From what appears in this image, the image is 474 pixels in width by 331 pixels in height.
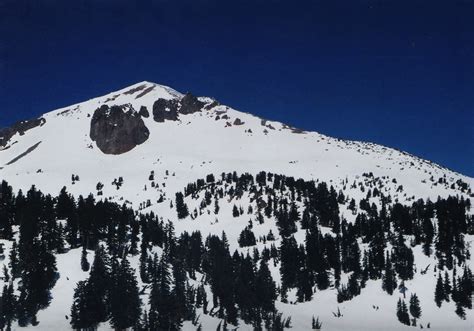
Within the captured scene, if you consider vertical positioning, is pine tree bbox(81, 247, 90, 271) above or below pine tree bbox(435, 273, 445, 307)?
above

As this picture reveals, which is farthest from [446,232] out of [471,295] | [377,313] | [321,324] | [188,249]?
[188,249]

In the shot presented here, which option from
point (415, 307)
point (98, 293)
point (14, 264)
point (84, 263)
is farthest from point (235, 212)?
point (98, 293)

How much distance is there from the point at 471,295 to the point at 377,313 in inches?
923

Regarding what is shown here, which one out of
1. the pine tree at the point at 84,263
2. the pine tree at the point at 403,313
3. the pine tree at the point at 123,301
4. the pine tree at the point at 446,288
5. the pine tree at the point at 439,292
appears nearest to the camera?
the pine tree at the point at 123,301

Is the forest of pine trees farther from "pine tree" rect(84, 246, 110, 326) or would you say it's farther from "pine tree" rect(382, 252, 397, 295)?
"pine tree" rect(382, 252, 397, 295)

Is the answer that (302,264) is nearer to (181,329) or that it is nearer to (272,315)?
(272,315)

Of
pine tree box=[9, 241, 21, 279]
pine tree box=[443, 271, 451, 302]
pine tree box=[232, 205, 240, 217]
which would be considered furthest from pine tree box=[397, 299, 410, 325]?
pine tree box=[9, 241, 21, 279]

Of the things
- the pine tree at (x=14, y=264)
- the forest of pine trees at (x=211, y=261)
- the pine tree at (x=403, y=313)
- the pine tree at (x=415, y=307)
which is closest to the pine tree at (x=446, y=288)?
the forest of pine trees at (x=211, y=261)

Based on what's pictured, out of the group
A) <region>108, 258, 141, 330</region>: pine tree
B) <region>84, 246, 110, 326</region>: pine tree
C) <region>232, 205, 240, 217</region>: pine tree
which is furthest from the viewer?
<region>232, 205, 240, 217</region>: pine tree

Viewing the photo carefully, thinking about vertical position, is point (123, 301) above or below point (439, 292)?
below

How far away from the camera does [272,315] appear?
384ft

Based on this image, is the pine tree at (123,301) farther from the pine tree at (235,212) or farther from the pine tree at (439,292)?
the pine tree at (235,212)

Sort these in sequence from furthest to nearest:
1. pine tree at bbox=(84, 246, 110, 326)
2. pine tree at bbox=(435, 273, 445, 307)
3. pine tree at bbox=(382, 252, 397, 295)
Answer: pine tree at bbox=(382, 252, 397, 295) < pine tree at bbox=(435, 273, 445, 307) < pine tree at bbox=(84, 246, 110, 326)

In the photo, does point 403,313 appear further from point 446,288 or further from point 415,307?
point 446,288
